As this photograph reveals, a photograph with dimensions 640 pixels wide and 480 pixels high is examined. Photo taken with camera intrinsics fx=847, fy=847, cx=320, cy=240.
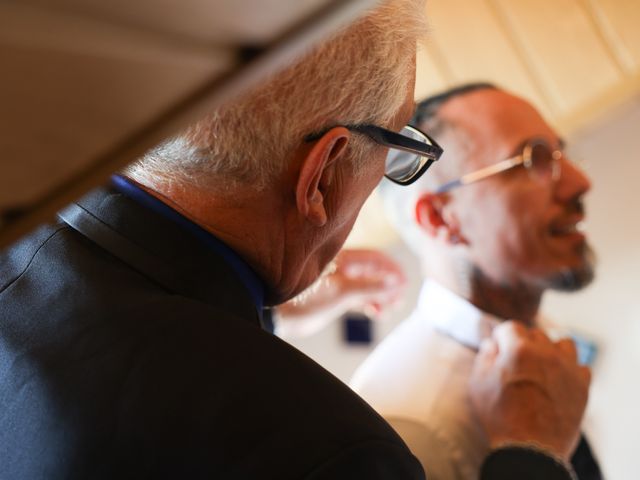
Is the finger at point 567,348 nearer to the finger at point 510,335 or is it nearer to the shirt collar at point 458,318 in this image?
the finger at point 510,335

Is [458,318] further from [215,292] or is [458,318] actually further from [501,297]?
[215,292]

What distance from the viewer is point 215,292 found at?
696 mm

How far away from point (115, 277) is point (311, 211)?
181 millimetres

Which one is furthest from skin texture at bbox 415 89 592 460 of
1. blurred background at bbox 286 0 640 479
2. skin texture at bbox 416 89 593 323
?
blurred background at bbox 286 0 640 479

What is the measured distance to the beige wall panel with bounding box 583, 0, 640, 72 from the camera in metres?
2.10

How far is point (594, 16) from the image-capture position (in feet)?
6.92

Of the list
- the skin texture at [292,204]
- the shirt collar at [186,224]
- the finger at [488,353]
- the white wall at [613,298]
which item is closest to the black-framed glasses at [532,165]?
the finger at [488,353]

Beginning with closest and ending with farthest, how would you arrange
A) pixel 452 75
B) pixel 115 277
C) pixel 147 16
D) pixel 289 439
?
1. pixel 147 16
2. pixel 289 439
3. pixel 115 277
4. pixel 452 75

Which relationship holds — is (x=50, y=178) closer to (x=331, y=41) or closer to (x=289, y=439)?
(x=289, y=439)

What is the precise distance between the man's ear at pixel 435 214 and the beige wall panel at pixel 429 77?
0.65 m

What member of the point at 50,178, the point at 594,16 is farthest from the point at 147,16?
the point at 594,16

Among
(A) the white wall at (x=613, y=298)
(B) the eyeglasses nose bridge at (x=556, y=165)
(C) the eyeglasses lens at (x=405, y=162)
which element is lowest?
(A) the white wall at (x=613, y=298)

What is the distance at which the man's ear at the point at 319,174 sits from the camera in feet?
2.22

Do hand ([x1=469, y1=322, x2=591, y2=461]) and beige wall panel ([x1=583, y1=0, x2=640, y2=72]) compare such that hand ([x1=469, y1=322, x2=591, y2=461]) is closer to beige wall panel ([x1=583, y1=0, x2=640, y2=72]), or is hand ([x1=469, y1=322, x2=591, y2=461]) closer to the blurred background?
Answer: the blurred background
